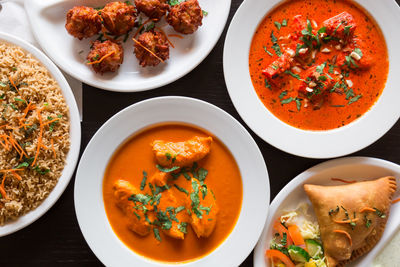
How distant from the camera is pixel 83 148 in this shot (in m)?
3.87

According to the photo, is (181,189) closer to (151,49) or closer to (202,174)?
(202,174)

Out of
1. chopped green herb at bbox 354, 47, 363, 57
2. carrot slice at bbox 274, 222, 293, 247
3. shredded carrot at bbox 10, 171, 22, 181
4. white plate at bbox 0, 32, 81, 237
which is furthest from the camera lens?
carrot slice at bbox 274, 222, 293, 247

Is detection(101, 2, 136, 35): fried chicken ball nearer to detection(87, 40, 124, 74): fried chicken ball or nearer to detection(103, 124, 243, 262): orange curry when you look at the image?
detection(87, 40, 124, 74): fried chicken ball

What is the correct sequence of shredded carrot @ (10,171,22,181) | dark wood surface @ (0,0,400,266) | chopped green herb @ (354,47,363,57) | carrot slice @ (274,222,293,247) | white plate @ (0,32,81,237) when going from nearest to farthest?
shredded carrot @ (10,171,22,181), white plate @ (0,32,81,237), chopped green herb @ (354,47,363,57), carrot slice @ (274,222,293,247), dark wood surface @ (0,0,400,266)

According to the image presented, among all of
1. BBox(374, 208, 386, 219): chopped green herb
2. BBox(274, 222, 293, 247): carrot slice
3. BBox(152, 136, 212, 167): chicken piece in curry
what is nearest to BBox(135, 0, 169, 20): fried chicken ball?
BBox(152, 136, 212, 167): chicken piece in curry

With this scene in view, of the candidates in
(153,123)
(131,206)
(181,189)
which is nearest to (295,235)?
(181,189)

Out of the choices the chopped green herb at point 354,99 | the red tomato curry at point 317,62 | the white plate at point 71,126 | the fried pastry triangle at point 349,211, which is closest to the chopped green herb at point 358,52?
the red tomato curry at point 317,62

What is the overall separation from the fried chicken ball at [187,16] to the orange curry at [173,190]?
92 centimetres

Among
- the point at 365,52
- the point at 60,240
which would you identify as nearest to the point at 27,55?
the point at 60,240

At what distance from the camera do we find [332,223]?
11.9 ft

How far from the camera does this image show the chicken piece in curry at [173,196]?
3.42 m

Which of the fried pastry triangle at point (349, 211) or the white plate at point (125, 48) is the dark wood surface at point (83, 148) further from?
the fried pastry triangle at point (349, 211)

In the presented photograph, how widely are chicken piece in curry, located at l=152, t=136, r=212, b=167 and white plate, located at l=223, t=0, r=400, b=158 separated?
0.47 meters

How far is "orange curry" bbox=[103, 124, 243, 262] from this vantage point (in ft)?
11.4
